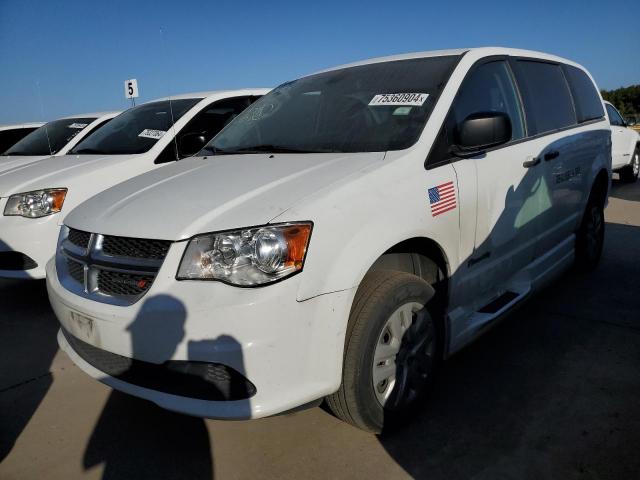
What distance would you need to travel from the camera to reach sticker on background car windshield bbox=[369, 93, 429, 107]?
2609mm

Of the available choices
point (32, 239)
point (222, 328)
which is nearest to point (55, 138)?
point (32, 239)

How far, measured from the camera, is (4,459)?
2.35m

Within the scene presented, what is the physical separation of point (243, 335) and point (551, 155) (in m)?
2.47

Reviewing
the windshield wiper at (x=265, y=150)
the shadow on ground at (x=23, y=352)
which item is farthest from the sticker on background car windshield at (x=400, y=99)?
the shadow on ground at (x=23, y=352)

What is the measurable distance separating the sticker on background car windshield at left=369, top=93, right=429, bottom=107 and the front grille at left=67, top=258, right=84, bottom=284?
1.66 m

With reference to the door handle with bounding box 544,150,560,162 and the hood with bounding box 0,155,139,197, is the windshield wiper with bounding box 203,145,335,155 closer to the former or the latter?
the door handle with bounding box 544,150,560,162

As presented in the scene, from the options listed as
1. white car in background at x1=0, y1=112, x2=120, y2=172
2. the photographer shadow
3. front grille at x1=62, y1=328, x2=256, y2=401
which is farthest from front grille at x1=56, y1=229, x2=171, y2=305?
white car in background at x1=0, y1=112, x2=120, y2=172

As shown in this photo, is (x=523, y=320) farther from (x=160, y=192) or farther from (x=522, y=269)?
(x=160, y=192)

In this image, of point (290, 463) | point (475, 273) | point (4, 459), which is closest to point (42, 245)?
point (4, 459)

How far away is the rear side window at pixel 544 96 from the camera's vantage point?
328cm

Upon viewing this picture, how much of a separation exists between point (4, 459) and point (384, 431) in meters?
1.73

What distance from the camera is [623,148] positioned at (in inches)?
381

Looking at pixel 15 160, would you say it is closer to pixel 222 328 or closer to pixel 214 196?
pixel 214 196

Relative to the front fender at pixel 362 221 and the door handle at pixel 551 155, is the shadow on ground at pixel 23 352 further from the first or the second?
the door handle at pixel 551 155
